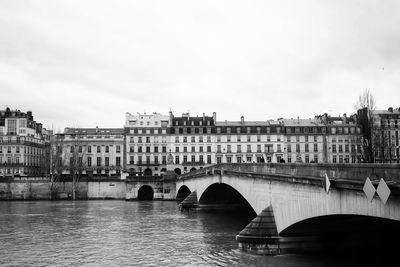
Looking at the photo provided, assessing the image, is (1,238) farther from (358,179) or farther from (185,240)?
(358,179)

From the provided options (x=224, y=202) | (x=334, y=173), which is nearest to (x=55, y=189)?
(x=224, y=202)

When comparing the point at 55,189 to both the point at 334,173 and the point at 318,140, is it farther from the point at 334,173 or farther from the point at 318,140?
the point at 334,173

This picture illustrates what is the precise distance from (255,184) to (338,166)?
Answer: 1253 cm

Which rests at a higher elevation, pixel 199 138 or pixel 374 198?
pixel 199 138

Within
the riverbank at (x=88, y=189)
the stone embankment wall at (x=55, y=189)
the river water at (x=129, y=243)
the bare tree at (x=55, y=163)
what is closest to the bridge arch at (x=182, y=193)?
the riverbank at (x=88, y=189)

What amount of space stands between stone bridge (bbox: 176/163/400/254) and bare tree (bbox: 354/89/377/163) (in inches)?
534

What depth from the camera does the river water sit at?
1022 inches

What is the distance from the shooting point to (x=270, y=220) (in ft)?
88.6

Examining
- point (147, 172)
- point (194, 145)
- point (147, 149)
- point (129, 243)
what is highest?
point (194, 145)

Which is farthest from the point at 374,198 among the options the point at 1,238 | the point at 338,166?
the point at 1,238

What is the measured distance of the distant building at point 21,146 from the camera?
11019 cm

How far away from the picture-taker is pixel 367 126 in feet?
151

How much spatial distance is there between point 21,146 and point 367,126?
86836mm

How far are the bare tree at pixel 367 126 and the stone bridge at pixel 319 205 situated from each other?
13.6m
